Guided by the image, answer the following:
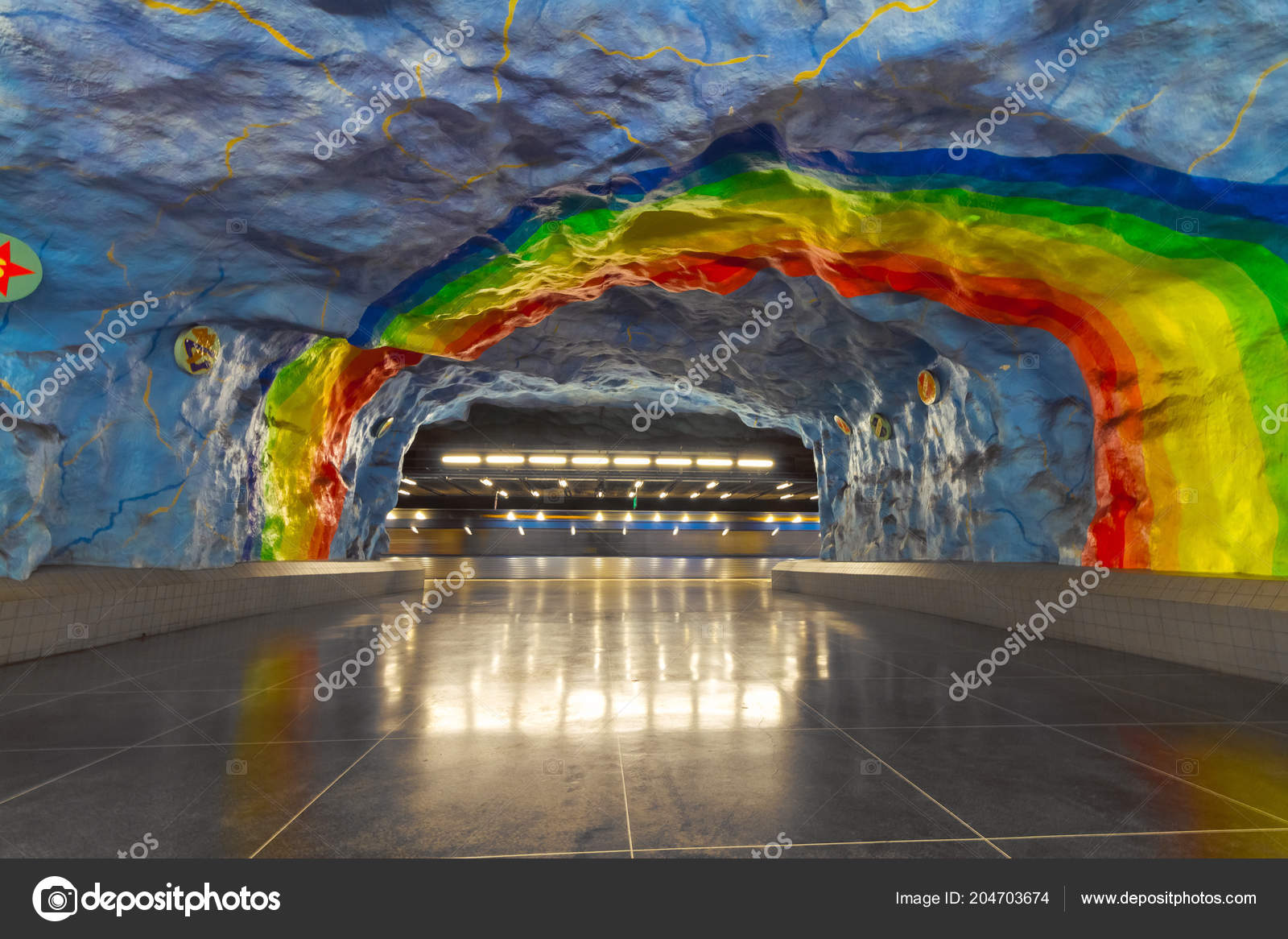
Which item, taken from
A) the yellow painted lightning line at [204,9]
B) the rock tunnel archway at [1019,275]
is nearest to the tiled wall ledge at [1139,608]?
the rock tunnel archway at [1019,275]

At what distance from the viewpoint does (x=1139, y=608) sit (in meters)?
5.73

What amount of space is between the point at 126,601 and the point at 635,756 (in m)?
5.71

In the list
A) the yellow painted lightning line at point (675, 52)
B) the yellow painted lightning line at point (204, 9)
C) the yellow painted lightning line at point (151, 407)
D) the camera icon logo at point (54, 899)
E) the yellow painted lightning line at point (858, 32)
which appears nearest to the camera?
the camera icon logo at point (54, 899)

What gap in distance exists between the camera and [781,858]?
217cm

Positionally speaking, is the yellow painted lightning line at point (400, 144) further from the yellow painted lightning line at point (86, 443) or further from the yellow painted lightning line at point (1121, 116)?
the yellow painted lightning line at point (1121, 116)

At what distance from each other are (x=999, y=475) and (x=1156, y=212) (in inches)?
141

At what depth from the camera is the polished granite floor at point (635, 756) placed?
7.64ft

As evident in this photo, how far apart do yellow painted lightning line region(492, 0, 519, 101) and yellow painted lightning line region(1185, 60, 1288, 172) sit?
4.16 metres

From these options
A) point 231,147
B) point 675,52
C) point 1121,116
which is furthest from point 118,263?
point 1121,116

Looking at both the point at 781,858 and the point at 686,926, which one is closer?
the point at 686,926

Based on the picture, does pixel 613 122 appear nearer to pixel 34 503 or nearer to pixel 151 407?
pixel 151 407

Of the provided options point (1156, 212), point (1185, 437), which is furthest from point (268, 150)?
point (1185, 437)

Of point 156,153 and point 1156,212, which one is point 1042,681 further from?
point 156,153

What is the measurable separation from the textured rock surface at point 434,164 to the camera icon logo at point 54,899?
3986mm
